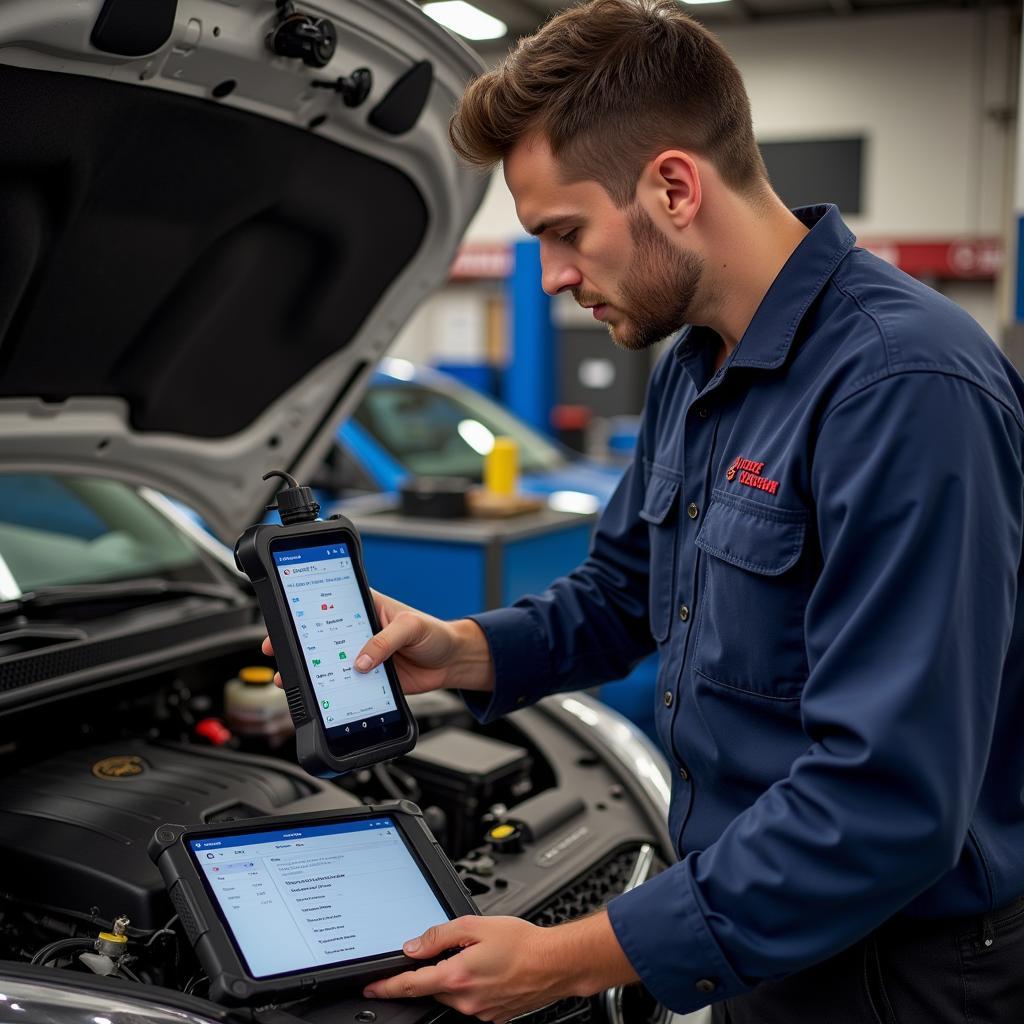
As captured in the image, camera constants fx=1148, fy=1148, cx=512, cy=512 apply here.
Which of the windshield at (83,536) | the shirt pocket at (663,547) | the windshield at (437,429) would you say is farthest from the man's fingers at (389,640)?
the windshield at (437,429)

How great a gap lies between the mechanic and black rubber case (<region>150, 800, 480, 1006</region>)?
0.12 ft

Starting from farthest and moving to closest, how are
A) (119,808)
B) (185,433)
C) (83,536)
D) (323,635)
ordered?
1. (83,536)
2. (185,433)
3. (119,808)
4. (323,635)

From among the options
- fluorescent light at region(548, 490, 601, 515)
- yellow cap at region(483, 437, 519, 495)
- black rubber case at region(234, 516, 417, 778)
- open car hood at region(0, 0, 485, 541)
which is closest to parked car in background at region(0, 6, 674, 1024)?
open car hood at region(0, 0, 485, 541)

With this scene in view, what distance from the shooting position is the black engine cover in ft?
4.35

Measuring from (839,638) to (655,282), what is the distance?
1.46 ft

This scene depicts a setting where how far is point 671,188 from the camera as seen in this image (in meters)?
1.21

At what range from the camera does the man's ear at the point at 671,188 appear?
→ 1.20 m

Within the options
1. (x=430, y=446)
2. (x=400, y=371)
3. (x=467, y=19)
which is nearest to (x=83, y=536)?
(x=430, y=446)

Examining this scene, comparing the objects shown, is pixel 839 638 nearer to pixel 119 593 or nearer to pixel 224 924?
pixel 224 924

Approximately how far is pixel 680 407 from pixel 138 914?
0.91 meters

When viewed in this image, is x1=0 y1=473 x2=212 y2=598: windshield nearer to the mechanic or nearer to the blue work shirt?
the mechanic

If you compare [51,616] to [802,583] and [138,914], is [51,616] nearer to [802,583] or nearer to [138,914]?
[138,914]

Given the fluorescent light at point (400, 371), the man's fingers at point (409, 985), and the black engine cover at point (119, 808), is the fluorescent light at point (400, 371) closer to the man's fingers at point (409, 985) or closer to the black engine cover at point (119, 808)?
the black engine cover at point (119, 808)

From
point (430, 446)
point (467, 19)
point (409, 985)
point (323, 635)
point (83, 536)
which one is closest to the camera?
point (409, 985)
